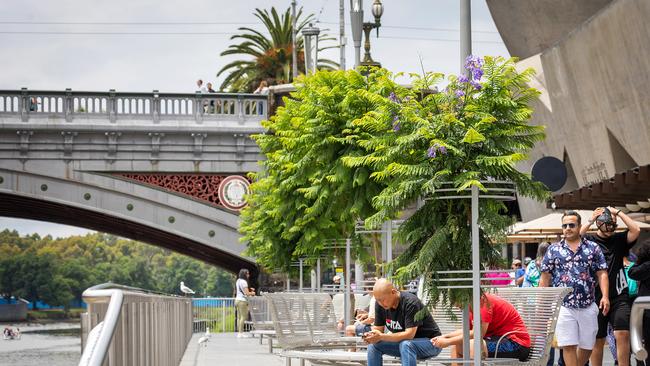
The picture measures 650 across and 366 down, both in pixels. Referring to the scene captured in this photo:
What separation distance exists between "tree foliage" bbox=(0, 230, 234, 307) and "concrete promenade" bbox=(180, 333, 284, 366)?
41.1 m

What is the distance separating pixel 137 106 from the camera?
45188 millimetres

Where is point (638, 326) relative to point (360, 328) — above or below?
above

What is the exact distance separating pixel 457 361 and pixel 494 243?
1304 millimetres

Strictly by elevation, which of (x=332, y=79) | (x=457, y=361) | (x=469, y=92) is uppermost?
(x=332, y=79)

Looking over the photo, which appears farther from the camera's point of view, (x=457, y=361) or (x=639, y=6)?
(x=639, y=6)

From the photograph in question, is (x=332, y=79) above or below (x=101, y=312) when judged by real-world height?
above

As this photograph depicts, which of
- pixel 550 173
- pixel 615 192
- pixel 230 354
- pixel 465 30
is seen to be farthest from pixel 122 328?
pixel 550 173

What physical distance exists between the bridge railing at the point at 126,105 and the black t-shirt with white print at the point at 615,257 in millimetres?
33786

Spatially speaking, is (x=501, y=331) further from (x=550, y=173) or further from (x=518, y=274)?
(x=550, y=173)

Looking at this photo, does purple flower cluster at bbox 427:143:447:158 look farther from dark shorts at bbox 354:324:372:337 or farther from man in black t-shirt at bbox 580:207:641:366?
dark shorts at bbox 354:324:372:337

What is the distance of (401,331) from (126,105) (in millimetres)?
35305

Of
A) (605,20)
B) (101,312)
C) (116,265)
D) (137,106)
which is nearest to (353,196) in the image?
(101,312)

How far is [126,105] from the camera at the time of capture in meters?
45.1

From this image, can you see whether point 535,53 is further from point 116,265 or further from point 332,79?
point 116,265
